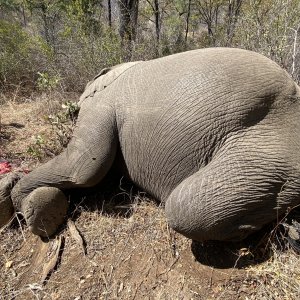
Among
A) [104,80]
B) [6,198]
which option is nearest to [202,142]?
[104,80]

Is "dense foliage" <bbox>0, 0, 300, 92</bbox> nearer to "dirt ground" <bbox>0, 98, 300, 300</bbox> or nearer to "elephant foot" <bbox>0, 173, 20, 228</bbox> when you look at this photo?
"elephant foot" <bbox>0, 173, 20, 228</bbox>

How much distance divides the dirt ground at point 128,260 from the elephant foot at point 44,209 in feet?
0.30

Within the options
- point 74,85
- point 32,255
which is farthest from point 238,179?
point 74,85

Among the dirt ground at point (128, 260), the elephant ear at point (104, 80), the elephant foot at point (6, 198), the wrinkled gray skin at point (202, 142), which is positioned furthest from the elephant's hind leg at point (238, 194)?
the elephant foot at point (6, 198)

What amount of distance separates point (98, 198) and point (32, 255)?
0.60m

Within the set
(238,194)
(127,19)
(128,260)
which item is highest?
(127,19)

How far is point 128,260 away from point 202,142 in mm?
865

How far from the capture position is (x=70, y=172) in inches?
91.4

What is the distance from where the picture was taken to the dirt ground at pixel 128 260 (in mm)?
1825

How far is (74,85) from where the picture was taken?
512cm

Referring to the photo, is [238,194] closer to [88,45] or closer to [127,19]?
[88,45]

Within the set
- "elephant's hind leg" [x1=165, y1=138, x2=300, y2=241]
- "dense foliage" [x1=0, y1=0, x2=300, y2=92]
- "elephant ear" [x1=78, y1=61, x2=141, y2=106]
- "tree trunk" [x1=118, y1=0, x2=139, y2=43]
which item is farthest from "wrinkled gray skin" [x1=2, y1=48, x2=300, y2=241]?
"tree trunk" [x1=118, y1=0, x2=139, y2=43]

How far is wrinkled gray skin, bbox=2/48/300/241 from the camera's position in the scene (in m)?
1.75

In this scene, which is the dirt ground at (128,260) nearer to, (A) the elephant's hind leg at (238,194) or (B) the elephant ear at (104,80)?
(A) the elephant's hind leg at (238,194)
